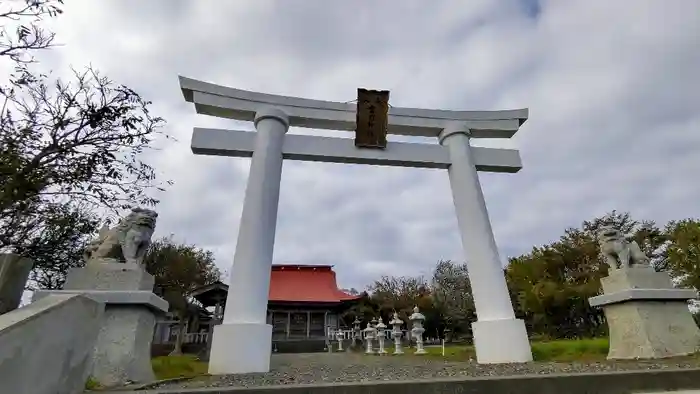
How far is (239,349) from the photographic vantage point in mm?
5000

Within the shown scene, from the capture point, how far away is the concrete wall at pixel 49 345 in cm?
197

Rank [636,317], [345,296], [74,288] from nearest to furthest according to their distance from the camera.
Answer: [74,288] → [636,317] → [345,296]

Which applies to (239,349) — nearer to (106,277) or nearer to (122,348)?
(122,348)

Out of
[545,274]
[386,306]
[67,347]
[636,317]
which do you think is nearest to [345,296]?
[386,306]

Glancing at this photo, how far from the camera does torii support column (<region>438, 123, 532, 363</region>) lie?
5.73 metres

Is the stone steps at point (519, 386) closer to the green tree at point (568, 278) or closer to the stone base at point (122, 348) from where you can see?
the stone base at point (122, 348)

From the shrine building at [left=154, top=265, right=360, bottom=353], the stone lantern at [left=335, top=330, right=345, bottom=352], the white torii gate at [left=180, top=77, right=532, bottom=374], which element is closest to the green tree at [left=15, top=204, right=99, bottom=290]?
the white torii gate at [left=180, top=77, right=532, bottom=374]

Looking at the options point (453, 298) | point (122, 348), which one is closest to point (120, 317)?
point (122, 348)

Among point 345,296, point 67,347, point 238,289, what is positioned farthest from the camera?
point 345,296

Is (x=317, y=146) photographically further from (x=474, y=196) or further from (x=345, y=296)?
(x=345, y=296)

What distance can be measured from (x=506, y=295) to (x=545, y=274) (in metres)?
11.4

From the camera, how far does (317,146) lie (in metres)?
6.91

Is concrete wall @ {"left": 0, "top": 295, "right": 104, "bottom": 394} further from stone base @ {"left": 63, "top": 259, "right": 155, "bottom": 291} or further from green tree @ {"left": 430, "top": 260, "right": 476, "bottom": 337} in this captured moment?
green tree @ {"left": 430, "top": 260, "right": 476, "bottom": 337}

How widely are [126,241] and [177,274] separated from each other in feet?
48.8
